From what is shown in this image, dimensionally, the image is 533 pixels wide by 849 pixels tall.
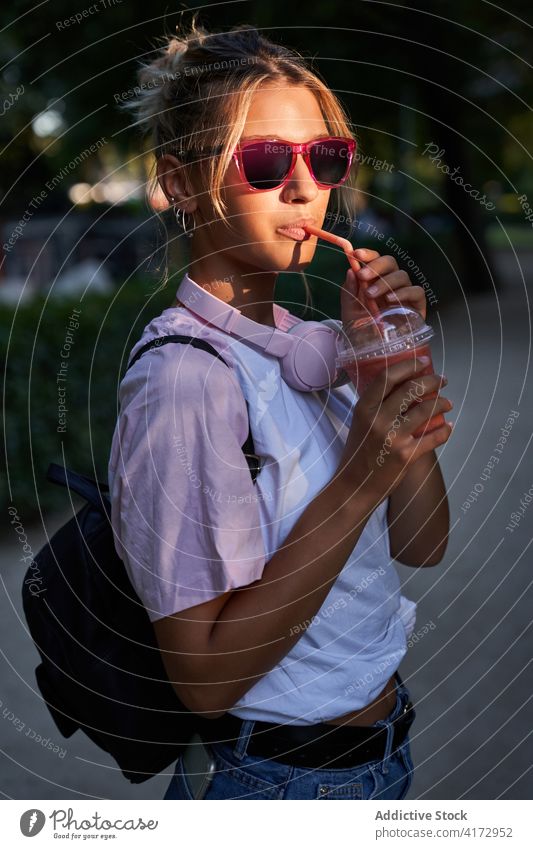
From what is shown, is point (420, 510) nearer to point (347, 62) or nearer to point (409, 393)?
point (409, 393)

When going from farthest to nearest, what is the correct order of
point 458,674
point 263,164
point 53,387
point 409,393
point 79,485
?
point 53,387 → point 458,674 → point 79,485 → point 263,164 → point 409,393

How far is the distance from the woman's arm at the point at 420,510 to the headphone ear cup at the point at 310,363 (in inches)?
12.5

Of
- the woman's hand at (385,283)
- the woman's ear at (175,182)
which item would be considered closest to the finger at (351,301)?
the woman's hand at (385,283)

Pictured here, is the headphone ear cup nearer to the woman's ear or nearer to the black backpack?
the woman's ear

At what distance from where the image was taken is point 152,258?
189 cm

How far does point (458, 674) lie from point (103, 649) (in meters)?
3.12

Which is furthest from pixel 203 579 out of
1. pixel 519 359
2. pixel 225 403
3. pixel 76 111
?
pixel 76 111

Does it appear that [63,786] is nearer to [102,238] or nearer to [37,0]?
[37,0]

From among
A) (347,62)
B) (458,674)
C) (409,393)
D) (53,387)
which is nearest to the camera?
(409,393)

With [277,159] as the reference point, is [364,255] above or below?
below

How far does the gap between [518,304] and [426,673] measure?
44.3ft

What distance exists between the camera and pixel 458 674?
4.43 m

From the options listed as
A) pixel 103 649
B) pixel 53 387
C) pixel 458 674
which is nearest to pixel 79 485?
pixel 103 649

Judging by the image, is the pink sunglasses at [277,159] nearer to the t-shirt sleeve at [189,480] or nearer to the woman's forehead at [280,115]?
the woman's forehead at [280,115]
